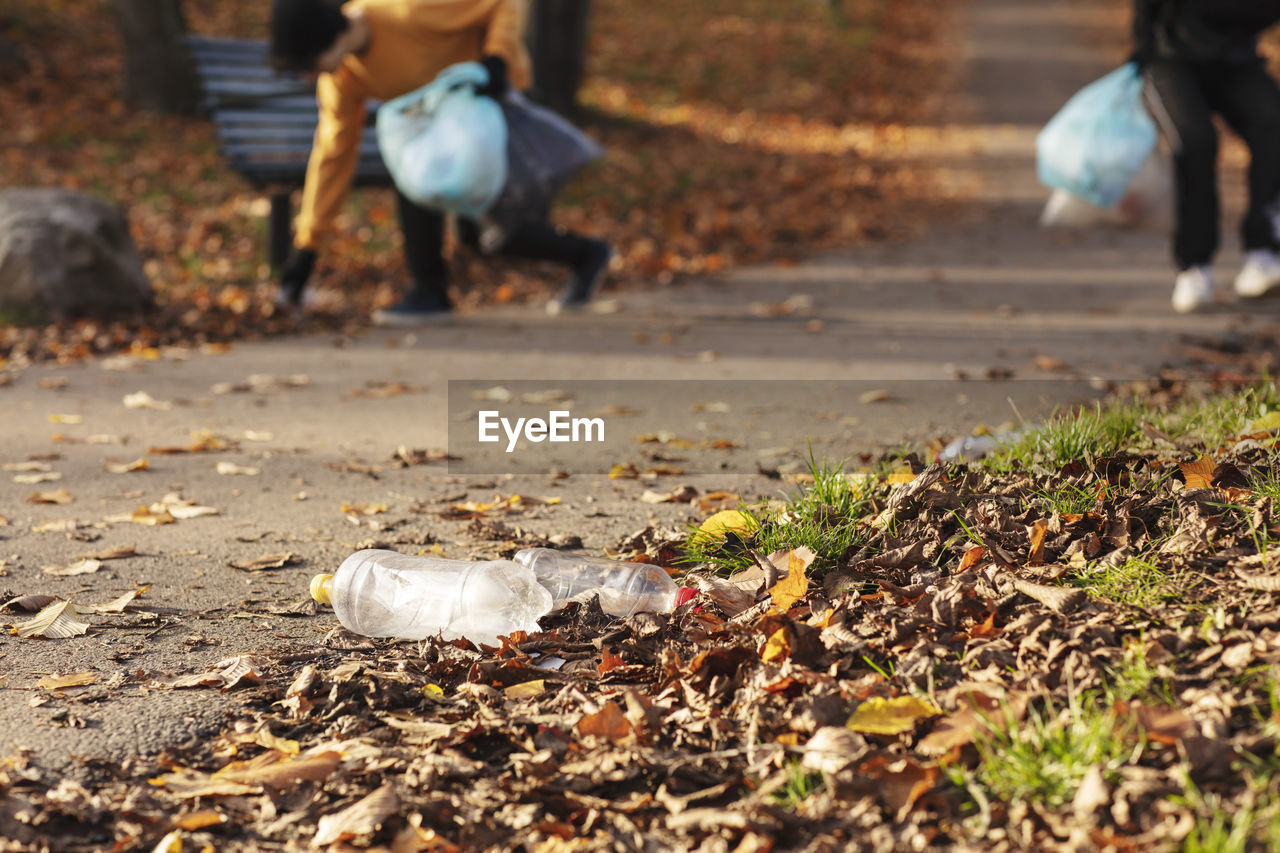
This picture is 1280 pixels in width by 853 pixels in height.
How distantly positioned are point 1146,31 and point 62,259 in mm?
5962

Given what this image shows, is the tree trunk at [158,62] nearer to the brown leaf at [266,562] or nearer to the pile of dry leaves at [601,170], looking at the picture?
the pile of dry leaves at [601,170]

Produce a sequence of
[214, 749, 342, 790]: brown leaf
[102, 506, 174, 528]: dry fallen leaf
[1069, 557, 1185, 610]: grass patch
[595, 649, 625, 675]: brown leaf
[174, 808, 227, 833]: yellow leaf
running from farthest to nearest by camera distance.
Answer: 1. [102, 506, 174, 528]: dry fallen leaf
2. [595, 649, 625, 675]: brown leaf
3. [1069, 557, 1185, 610]: grass patch
4. [214, 749, 342, 790]: brown leaf
5. [174, 808, 227, 833]: yellow leaf

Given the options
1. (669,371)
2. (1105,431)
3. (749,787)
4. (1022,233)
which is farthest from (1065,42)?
(749,787)

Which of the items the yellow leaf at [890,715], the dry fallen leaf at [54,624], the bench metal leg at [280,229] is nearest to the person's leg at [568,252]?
the bench metal leg at [280,229]

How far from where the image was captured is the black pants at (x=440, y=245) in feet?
21.3

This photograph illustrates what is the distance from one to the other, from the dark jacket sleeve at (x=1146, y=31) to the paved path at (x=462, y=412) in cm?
141

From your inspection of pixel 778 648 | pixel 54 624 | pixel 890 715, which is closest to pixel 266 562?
pixel 54 624

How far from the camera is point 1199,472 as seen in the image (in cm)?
298

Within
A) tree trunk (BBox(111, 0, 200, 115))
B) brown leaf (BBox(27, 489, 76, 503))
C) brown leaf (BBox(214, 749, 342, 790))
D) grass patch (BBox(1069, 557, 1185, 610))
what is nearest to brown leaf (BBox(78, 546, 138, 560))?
brown leaf (BBox(27, 489, 76, 503))

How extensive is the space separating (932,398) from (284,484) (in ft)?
8.75

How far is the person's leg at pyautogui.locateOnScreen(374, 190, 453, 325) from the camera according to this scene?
667 centimetres

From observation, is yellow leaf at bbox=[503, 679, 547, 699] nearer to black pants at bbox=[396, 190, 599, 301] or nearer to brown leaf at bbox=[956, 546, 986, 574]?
brown leaf at bbox=[956, 546, 986, 574]

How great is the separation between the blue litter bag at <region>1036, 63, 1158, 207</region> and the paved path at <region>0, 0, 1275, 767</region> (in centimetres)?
79

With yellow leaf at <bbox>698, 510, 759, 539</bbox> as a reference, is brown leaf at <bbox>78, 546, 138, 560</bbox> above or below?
below
